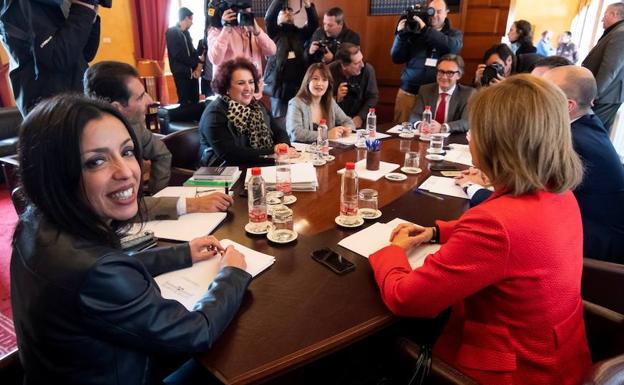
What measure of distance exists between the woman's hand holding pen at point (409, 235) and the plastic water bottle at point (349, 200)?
7.5 inches

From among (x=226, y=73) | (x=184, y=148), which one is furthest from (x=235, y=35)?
(x=184, y=148)

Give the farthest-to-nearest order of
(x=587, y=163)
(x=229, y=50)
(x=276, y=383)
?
(x=229, y=50)
(x=587, y=163)
(x=276, y=383)

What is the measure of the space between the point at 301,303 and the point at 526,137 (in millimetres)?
665

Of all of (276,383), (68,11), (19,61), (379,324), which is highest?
(68,11)

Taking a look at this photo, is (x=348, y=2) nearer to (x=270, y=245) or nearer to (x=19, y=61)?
→ (x=19, y=61)

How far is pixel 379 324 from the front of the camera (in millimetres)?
956

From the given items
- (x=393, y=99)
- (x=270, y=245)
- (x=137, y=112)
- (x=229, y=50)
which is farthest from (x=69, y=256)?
(x=393, y=99)

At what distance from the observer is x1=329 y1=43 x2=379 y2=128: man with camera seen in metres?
3.52

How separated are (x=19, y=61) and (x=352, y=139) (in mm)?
1875

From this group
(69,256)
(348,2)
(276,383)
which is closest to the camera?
(69,256)

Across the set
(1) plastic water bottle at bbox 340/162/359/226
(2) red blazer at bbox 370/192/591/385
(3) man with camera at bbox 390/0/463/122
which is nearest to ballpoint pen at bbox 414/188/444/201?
(1) plastic water bottle at bbox 340/162/359/226

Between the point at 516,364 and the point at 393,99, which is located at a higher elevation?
the point at 393,99

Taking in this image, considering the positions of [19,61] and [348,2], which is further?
[348,2]

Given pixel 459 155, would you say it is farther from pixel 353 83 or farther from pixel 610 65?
pixel 610 65
